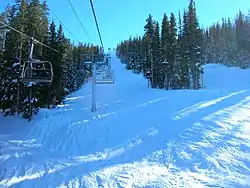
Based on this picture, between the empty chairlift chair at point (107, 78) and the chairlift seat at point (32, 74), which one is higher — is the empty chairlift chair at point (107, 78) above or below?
above

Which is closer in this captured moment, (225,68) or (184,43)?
(184,43)

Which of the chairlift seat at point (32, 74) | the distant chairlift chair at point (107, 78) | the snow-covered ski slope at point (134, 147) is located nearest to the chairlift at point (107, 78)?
the distant chairlift chair at point (107, 78)

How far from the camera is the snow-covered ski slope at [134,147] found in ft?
36.2

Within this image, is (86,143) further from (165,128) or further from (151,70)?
(151,70)

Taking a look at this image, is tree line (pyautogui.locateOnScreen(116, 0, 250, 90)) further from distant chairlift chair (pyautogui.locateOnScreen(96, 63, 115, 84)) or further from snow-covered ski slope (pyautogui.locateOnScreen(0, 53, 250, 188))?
snow-covered ski slope (pyautogui.locateOnScreen(0, 53, 250, 188))

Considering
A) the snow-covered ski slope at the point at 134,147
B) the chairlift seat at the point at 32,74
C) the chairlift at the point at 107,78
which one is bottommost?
the snow-covered ski slope at the point at 134,147

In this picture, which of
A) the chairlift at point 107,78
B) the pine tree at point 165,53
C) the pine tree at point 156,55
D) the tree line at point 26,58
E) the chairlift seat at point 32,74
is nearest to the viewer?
the chairlift seat at point 32,74

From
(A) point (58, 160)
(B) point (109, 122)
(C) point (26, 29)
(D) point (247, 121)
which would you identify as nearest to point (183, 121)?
(D) point (247, 121)

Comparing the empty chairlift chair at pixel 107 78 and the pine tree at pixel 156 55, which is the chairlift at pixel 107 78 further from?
the pine tree at pixel 156 55

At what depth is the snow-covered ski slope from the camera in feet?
36.2

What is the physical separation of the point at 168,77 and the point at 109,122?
2735 centimetres

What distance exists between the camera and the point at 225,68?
71.0 meters

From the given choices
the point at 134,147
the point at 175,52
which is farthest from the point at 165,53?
the point at 134,147

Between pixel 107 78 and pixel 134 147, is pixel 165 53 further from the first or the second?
pixel 134 147
